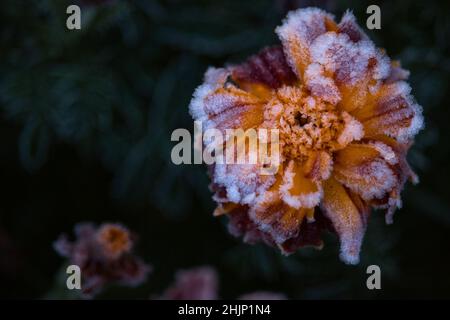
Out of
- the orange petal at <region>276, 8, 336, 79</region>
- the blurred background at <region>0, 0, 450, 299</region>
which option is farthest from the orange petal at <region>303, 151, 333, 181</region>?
the blurred background at <region>0, 0, 450, 299</region>

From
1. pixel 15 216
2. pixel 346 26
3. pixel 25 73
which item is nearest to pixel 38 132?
pixel 25 73

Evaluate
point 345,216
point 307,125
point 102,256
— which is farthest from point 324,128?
point 102,256

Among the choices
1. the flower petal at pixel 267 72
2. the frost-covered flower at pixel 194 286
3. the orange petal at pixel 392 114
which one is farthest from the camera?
the frost-covered flower at pixel 194 286

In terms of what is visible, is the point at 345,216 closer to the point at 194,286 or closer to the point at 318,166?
the point at 318,166

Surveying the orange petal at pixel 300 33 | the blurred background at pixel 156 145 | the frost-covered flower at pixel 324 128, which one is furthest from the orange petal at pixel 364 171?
the blurred background at pixel 156 145

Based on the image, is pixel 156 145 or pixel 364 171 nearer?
pixel 364 171

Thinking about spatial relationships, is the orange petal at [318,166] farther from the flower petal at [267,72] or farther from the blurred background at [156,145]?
the blurred background at [156,145]
